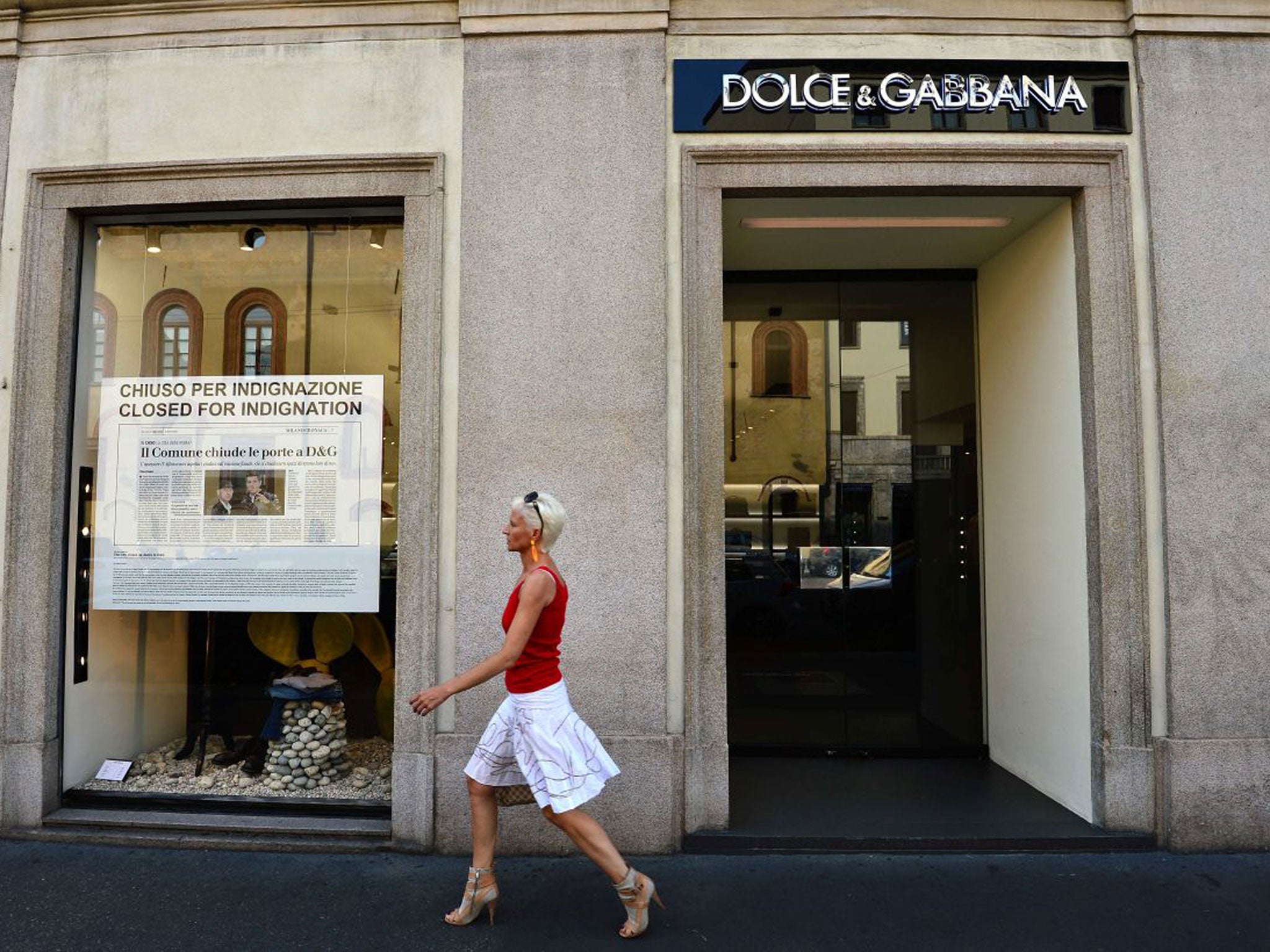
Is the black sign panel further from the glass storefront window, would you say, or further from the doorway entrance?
the glass storefront window

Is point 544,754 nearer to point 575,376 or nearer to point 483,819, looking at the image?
point 483,819

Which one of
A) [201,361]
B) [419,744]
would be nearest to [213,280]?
[201,361]

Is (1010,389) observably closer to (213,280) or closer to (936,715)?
(936,715)

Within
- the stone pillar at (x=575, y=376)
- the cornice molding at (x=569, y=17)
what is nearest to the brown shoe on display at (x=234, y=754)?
the stone pillar at (x=575, y=376)

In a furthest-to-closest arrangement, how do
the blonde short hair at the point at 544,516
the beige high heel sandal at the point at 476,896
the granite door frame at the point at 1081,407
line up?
the granite door frame at the point at 1081,407 < the beige high heel sandal at the point at 476,896 < the blonde short hair at the point at 544,516

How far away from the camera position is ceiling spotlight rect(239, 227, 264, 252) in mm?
5555

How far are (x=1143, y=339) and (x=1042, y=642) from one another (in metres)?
2.13

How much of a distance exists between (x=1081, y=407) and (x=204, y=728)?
6.22m

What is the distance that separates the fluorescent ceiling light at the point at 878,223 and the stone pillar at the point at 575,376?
3.64ft

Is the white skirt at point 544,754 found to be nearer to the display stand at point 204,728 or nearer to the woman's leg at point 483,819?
the woman's leg at point 483,819

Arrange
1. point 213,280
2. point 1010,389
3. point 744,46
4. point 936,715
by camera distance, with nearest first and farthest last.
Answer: point 744,46
point 213,280
point 1010,389
point 936,715

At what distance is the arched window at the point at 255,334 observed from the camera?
541 centimetres

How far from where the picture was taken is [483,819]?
3.75 metres

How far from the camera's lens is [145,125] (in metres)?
5.31
